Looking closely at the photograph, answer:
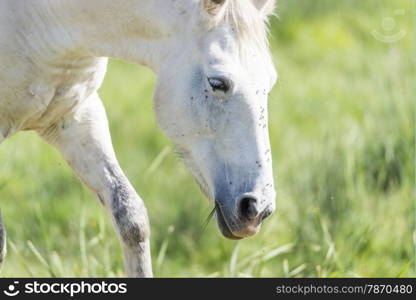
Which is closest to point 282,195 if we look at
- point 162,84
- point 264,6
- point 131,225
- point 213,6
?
point 131,225

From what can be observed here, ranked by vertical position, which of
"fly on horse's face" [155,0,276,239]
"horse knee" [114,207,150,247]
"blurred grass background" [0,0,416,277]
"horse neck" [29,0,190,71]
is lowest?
"blurred grass background" [0,0,416,277]

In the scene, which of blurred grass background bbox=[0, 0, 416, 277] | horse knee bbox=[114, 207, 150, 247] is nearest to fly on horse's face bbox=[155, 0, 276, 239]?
blurred grass background bbox=[0, 0, 416, 277]

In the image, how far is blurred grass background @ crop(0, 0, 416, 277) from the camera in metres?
4.81

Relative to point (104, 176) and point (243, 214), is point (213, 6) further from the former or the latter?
point (104, 176)

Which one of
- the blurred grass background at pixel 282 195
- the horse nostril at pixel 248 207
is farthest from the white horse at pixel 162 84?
the blurred grass background at pixel 282 195

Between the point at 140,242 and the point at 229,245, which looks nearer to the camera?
the point at 140,242

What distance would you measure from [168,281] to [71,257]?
115cm

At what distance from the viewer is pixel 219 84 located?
3160 millimetres

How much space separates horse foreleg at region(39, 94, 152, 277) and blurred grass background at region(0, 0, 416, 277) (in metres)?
0.36

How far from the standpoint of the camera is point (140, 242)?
12.3ft

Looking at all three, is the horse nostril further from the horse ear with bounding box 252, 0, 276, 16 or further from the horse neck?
the horse ear with bounding box 252, 0, 276, 16

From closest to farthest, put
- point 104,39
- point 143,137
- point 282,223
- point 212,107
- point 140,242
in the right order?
point 212,107, point 104,39, point 140,242, point 282,223, point 143,137

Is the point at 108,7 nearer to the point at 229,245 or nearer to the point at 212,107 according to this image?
the point at 212,107

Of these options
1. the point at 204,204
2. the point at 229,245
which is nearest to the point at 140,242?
the point at 229,245
